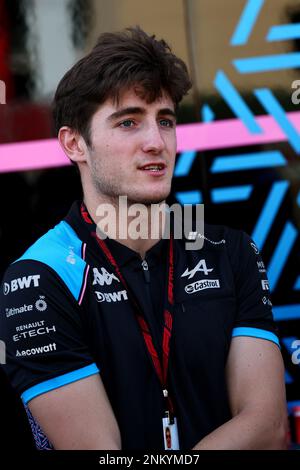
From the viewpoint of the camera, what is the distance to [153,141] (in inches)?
81.2

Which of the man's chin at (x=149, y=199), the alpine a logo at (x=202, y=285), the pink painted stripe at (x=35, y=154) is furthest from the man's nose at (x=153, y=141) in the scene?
the pink painted stripe at (x=35, y=154)

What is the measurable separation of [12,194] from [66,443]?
1228 millimetres

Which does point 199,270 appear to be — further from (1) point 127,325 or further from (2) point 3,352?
(2) point 3,352

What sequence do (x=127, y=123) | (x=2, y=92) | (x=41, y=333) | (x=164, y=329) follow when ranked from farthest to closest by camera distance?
(x=2, y=92) < (x=127, y=123) < (x=164, y=329) < (x=41, y=333)

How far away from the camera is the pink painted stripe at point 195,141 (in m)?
2.74

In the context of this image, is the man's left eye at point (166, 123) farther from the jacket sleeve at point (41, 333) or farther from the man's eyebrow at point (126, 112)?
the jacket sleeve at point (41, 333)

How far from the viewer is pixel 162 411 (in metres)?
1.92

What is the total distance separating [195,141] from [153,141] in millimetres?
704

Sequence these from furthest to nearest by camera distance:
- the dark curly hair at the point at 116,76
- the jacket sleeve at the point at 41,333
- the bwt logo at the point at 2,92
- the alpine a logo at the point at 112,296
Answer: the bwt logo at the point at 2,92 → the dark curly hair at the point at 116,76 → the alpine a logo at the point at 112,296 → the jacket sleeve at the point at 41,333

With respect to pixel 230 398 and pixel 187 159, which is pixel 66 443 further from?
pixel 187 159

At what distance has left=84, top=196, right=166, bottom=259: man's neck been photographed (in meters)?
2.12

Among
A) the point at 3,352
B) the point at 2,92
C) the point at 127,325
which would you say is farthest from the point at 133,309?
the point at 2,92

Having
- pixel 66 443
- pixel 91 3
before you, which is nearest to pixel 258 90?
pixel 91 3

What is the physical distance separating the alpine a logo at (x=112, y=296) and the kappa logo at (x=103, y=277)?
0.12 ft
